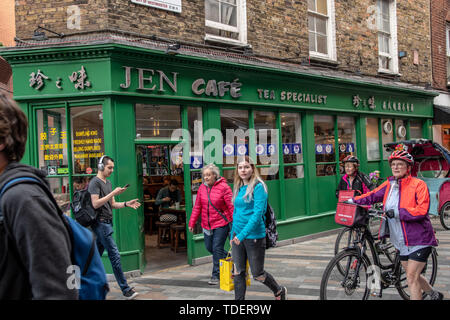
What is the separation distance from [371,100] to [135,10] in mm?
7707

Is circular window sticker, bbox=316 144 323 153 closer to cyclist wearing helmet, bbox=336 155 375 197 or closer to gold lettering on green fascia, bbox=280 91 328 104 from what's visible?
gold lettering on green fascia, bbox=280 91 328 104

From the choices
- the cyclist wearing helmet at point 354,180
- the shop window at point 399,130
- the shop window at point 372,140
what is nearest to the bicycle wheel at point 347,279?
the cyclist wearing helmet at point 354,180

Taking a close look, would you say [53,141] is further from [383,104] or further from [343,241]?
[383,104]

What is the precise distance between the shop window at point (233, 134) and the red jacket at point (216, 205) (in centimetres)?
242

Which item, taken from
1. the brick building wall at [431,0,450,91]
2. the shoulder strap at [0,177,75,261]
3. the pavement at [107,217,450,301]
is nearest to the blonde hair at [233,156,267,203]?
the pavement at [107,217,450,301]

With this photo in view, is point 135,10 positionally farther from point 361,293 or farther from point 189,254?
point 361,293

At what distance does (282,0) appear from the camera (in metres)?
10.1

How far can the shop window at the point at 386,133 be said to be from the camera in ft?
42.3

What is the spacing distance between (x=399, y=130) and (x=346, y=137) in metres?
3.05

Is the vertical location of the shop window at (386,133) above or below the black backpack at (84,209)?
above

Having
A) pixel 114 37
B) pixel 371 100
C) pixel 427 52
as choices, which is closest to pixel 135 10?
pixel 114 37

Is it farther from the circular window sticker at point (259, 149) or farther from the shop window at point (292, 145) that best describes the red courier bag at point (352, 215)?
the shop window at point (292, 145)

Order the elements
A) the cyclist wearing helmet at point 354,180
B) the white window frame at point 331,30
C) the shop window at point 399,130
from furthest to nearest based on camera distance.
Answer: the shop window at point 399,130, the white window frame at point 331,30, the cyclist wearing helmet at point 354,180

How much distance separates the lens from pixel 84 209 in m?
5.58
